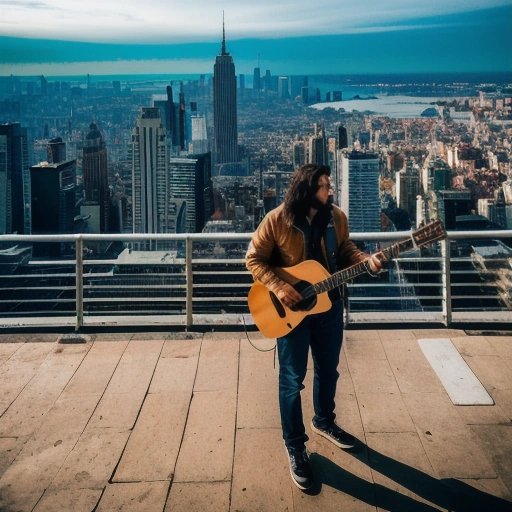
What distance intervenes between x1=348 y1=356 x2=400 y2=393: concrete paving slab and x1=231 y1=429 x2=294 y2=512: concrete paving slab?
0.76m

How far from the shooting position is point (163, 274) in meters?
4.66

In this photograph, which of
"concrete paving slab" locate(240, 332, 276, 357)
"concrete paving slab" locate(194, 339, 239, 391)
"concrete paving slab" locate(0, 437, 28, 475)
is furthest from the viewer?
"concrete paving slab" locate(240, 332, 276, 357)

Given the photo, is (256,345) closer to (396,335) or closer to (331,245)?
(396,335)

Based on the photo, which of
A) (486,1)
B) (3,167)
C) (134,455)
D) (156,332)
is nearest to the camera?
(134,455)

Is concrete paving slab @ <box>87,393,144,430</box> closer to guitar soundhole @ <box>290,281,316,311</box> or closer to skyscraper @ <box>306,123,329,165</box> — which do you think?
guitar soundhole @ <box>290,281,316,311</box>

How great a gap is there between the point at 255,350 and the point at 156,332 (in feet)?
3.02

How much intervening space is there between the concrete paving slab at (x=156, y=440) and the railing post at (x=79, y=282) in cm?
145

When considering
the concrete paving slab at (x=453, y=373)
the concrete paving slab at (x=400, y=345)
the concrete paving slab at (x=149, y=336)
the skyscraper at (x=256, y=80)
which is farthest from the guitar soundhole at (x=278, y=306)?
the skyscraper at (x=256, y=80)

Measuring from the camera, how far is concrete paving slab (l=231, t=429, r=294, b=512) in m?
2.39

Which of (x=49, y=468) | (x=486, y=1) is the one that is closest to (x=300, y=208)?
(x=49, y=468)

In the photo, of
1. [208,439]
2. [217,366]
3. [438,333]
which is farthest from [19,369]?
[438,333]

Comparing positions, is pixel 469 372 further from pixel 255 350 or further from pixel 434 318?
pixel 255 350

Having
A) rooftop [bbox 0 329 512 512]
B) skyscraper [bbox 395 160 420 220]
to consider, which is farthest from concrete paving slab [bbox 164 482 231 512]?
skyscraper [bbox 395 160 420 220]

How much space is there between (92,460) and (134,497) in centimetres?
39
